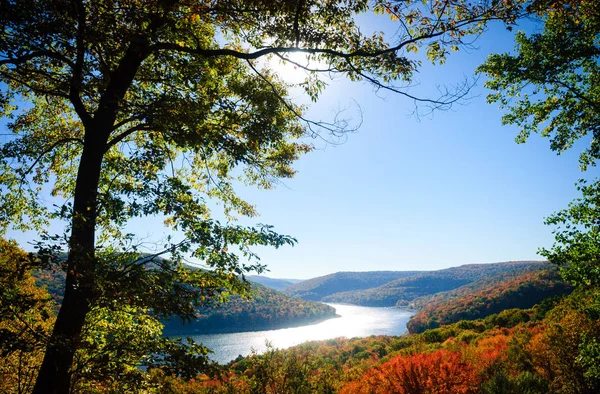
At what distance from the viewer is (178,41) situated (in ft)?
13.2

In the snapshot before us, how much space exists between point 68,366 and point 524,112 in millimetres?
12331

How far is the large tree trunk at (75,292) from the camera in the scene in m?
3.03

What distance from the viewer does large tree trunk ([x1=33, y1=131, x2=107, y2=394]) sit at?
303cm

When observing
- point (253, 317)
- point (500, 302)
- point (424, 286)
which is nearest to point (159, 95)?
point (500, 302)

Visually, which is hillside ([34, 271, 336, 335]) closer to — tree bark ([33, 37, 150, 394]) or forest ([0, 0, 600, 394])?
forest ([0, 0, 600, 394])

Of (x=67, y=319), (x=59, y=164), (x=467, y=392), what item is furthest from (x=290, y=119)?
(x=467, y=392)

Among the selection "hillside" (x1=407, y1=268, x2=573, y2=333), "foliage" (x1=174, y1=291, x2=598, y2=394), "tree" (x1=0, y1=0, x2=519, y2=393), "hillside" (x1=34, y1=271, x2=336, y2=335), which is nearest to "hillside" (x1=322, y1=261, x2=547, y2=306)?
"hillside" (x1=34, y1=271, x2=336, y2=335)

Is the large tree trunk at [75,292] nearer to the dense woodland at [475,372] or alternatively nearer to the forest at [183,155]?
the forest at [183,155]

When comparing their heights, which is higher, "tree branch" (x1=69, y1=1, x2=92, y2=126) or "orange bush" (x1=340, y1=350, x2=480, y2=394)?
"tree branch" (x1=69, y1=1, x2=92, y2=126)

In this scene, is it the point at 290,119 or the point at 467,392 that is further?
the point at 467,392

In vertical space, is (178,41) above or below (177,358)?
above

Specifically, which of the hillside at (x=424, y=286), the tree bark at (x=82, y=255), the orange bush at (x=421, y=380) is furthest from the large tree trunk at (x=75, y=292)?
the hillside at (x=424, y=286)

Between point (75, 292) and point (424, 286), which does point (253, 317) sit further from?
point (424, 286)

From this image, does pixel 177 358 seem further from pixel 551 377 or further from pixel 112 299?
pixel 551 377
